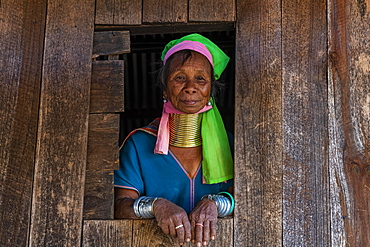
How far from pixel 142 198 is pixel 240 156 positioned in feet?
1.96

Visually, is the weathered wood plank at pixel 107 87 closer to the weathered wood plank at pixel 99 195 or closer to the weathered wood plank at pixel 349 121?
the weathered wood plank at pixel 99 195

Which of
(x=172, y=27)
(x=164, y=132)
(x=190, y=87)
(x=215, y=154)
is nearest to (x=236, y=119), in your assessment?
(x=215, y=154)

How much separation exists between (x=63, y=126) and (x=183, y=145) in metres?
0.82

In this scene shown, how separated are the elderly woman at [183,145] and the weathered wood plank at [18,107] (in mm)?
561

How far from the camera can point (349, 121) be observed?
9.90 feet

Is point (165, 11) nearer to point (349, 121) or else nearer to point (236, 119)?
point (236, 119)

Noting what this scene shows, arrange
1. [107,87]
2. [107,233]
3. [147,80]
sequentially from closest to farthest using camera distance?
[107,233], [107,87], [147,80]

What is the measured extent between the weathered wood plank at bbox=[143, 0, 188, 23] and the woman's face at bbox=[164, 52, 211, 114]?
14.3 inches

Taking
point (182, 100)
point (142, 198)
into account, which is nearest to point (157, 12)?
point (182, 100)

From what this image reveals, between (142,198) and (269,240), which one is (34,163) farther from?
(269,240)

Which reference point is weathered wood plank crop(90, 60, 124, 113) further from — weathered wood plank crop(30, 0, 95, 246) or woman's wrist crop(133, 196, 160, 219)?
woman's wrist crop(133, 196, 160, 219)

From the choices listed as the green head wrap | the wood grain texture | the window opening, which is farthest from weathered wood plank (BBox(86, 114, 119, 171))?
the window opening

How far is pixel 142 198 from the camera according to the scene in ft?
10.0

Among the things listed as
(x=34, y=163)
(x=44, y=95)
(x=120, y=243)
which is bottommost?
(x=120, y=243)
